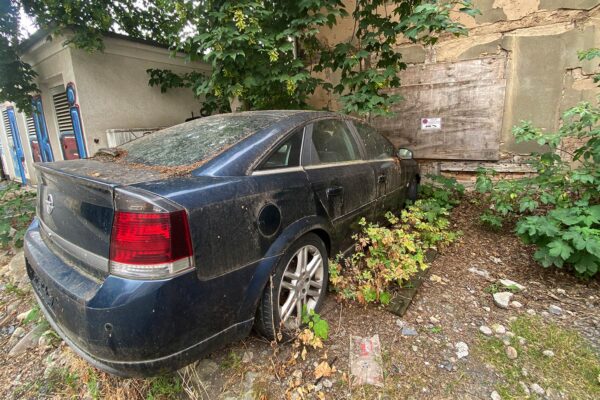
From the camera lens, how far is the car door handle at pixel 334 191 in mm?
2273

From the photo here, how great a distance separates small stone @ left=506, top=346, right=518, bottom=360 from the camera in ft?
6.23

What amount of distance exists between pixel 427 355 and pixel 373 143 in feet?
6.72

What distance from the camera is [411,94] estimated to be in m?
5.29

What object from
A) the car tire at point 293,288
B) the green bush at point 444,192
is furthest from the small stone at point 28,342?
the green bush at point 444,192

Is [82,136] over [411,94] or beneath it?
beneath

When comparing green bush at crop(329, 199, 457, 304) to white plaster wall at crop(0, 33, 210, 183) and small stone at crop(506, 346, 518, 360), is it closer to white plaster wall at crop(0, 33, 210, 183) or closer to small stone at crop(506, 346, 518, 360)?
small stone at crop(506, 346, 518, 360)

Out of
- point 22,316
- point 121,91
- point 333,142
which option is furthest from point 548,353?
point 121,91

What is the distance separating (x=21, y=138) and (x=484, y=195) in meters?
11.0

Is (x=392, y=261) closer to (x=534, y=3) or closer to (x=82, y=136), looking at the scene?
(x=534, y=3)

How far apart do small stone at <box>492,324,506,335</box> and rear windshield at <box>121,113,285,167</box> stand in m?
2.14

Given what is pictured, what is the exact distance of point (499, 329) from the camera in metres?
2.15

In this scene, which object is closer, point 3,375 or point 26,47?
point 3,375

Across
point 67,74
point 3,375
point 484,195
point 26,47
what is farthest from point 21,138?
point 484,195

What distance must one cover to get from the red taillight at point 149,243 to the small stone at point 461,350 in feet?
5.86
